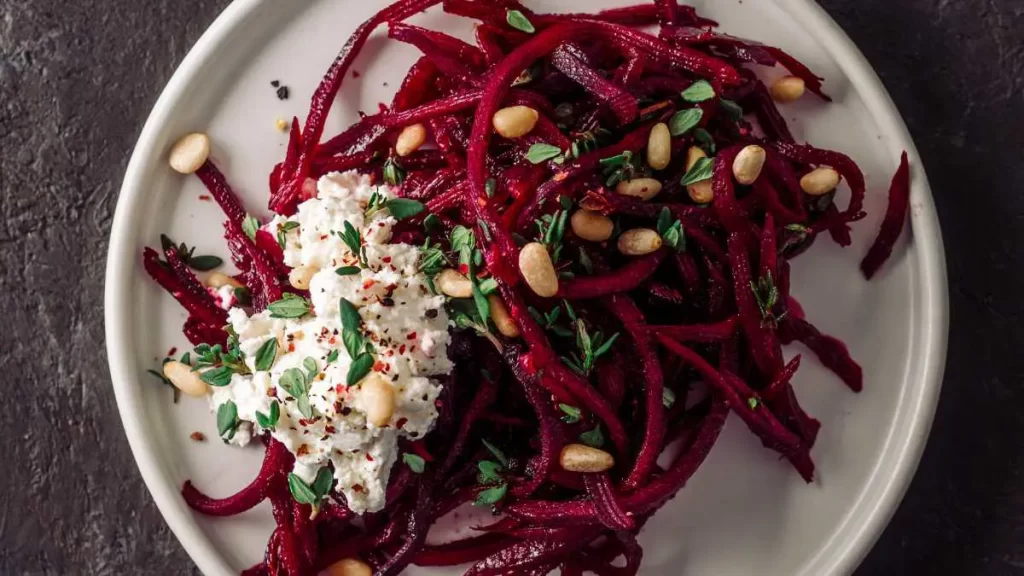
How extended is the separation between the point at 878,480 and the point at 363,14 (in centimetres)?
159

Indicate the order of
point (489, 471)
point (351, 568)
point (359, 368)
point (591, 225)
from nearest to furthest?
point (359, 368)
point (591, 225)
point (489, 471)
point (351, 568)

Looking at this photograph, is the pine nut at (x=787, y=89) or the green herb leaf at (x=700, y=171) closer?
the green herb leaf at (x=700, y=171)

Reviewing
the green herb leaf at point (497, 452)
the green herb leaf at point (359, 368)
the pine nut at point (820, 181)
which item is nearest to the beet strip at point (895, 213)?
the pine nut at point (820, 181)

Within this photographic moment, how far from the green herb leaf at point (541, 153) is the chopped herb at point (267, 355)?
0.63 m

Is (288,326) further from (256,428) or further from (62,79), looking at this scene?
(62,79)

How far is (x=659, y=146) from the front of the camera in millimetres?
1594

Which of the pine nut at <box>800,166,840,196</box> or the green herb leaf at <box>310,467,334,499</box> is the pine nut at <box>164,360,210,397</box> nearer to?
the green herb leaf at <box>310,467,334,499</box>

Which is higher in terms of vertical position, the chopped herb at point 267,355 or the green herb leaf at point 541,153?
the green herb leaf at point 541,153

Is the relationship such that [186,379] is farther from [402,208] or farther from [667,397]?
[667,397]

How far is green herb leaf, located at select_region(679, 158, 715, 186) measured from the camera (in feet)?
5.22

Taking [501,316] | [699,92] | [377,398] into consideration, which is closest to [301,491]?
[377,398]

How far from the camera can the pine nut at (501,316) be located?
1.52m

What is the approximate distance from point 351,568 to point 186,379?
0.56m

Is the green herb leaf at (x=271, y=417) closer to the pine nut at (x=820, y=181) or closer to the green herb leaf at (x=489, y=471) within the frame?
the green herb leaf at (x=489, y=471)
